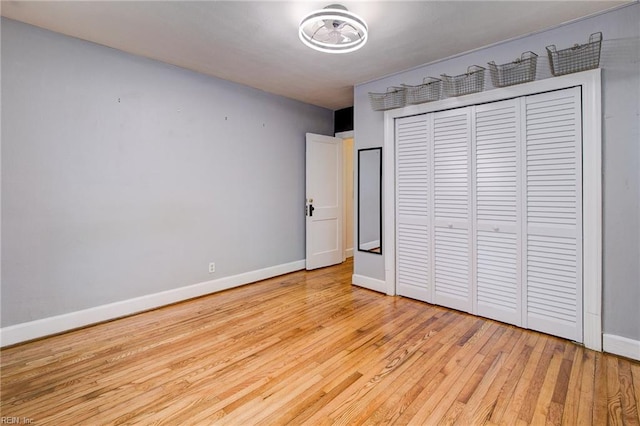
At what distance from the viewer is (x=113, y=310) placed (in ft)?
10.2

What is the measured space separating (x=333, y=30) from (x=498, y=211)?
220 centimetres

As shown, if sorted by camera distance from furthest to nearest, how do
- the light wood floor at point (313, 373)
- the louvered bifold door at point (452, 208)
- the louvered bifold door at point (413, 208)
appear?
the louvered bifold door at point (413, 208) < the louvered bifold door at point (452, 208) < the light wood floor at point (313, 373)

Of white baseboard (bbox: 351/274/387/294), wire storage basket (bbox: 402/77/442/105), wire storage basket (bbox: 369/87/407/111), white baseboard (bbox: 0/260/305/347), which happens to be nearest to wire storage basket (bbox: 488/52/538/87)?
wire storage basket (bbox: 402/77/442/105)

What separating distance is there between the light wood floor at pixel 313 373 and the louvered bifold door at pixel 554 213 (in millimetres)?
234

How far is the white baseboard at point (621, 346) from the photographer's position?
233 centimetres

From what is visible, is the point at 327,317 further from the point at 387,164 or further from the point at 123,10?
the point at 123,10

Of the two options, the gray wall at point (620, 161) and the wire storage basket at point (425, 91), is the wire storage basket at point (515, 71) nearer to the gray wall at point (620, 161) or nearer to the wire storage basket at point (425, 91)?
the gray wall at point (620, 161)

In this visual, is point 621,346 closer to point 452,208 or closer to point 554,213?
point 554,213

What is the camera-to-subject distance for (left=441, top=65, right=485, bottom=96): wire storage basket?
297cm

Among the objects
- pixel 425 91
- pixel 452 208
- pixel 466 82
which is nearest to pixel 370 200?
pixel 452 208

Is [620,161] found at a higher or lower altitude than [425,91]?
lower

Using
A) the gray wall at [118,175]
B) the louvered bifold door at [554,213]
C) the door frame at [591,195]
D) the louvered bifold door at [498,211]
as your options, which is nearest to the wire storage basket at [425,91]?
the louvered bifold door at [498,211]

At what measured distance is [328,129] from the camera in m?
5.40

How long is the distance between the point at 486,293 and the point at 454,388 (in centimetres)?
137
